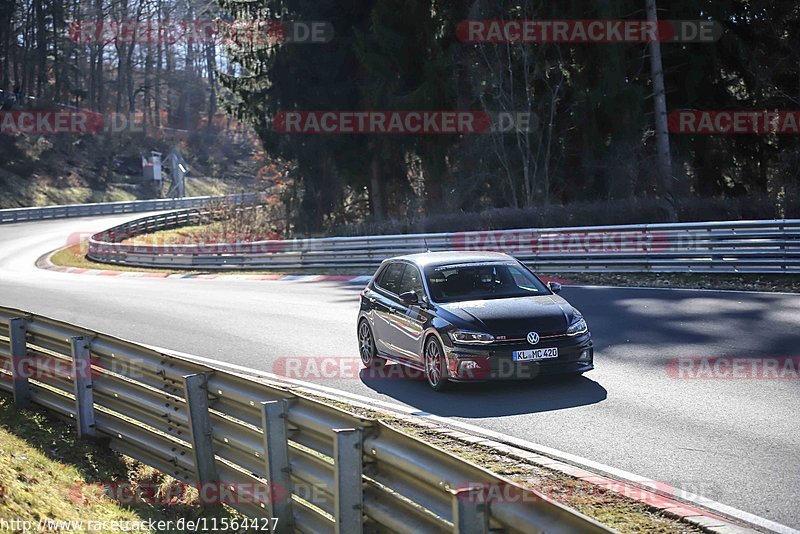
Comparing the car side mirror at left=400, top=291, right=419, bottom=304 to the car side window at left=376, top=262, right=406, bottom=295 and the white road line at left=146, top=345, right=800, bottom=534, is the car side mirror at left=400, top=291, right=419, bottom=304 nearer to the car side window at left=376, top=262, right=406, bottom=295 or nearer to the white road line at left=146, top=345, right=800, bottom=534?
the car side window at left=376, top=262, right=406, bottom=295

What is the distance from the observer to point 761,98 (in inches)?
1307

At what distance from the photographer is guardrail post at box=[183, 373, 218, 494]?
320 inches

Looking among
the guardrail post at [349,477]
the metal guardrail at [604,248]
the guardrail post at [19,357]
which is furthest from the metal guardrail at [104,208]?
the guardrail post at [349,477]

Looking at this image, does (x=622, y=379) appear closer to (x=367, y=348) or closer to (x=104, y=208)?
(x=367, y=348)

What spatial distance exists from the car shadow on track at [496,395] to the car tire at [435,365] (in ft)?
0.32

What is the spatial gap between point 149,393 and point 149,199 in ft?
233

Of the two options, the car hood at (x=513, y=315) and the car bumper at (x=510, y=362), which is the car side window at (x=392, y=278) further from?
the car bumper at (x=510, y=362)

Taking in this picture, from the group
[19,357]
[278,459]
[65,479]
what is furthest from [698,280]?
[278,459]

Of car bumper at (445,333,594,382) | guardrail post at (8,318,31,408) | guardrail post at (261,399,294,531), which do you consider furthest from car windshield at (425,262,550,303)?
guardrail post at (261,399,294,531)

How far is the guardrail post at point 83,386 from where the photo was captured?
9953 mm

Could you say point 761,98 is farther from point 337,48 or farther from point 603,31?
point 337,48

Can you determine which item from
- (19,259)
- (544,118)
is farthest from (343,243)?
(19,259)

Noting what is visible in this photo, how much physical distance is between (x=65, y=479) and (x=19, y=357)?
10.3 feet

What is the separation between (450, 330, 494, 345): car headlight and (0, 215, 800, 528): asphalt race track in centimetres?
66
